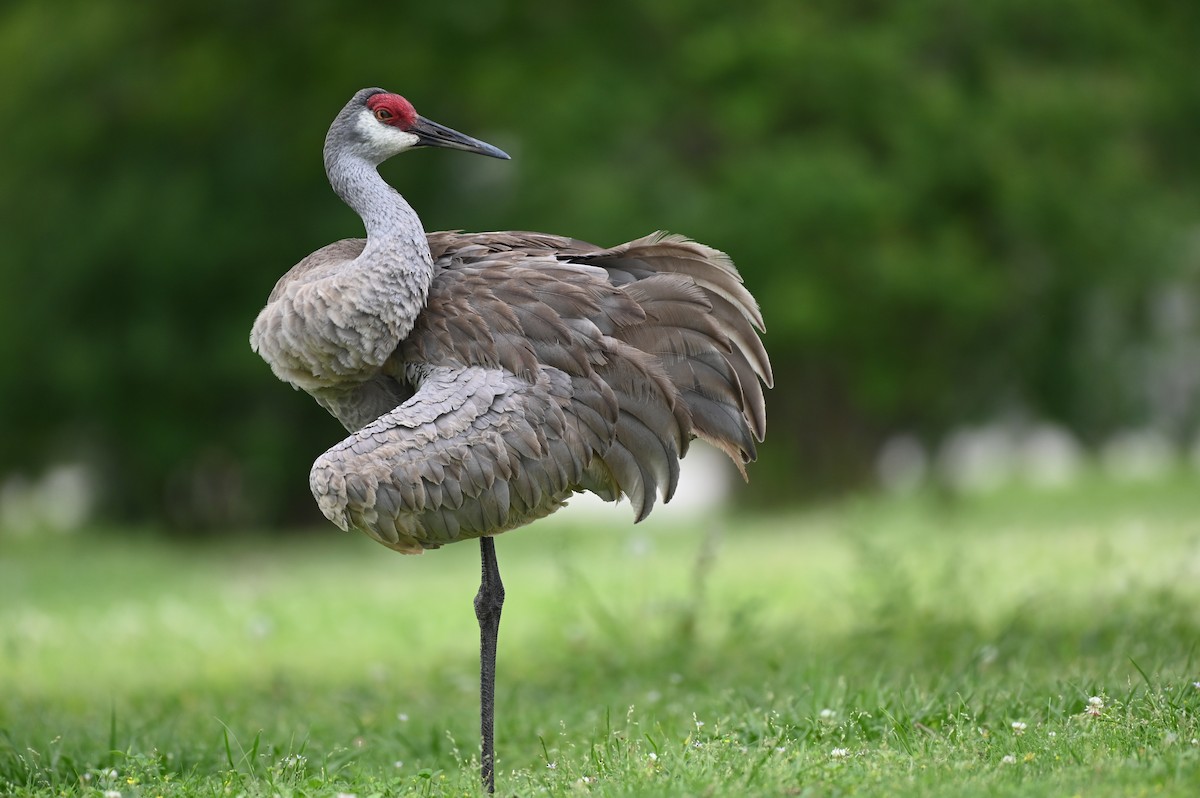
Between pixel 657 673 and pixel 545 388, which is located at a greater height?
pixel 545 388

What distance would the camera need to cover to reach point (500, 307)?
5.00 metres

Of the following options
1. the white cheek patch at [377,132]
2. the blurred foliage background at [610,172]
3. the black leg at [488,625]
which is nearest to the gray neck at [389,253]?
the white cheek patch at [377,132]


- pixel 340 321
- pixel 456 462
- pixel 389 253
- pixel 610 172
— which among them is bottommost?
pixel 456 462

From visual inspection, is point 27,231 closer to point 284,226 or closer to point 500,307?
point 284,226

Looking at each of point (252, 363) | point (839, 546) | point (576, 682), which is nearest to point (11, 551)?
point (252, 363)

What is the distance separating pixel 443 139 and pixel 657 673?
2789 mm

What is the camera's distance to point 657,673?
6918 millimetres

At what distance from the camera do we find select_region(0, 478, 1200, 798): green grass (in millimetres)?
4531

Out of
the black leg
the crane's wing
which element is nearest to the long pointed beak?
the crane's wing

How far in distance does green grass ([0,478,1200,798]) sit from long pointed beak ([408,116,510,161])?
2.20 meters

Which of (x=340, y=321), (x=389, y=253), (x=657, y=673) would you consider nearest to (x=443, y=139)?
(x=389, y=253)

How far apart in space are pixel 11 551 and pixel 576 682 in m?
9.76

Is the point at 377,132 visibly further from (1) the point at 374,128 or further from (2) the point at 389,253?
(2) the point at 389,253

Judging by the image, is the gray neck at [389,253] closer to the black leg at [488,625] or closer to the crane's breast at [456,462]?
the crane's breast at [456,462]
